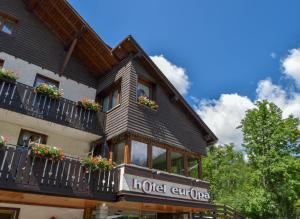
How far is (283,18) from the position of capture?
13.0m

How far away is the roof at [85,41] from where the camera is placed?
13742 mm

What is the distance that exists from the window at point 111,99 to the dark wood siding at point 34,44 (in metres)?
1.34

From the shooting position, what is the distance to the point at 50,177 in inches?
348

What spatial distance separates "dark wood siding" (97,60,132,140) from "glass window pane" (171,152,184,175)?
138 inches

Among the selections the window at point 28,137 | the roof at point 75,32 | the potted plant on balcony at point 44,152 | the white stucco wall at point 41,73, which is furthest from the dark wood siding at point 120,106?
the potted plant on balcony at point 44,152

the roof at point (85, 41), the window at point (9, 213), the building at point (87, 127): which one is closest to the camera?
the building at point (87, 127)

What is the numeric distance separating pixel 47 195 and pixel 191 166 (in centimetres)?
857

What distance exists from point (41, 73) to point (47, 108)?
8.91 ft

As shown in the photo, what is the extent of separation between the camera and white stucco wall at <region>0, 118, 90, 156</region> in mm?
11164

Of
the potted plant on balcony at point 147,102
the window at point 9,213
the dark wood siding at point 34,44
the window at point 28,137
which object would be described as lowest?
the window at point 9,213

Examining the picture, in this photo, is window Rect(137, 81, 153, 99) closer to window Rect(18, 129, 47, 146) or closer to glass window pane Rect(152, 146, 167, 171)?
glass window pane Rect(152, 146, 167, 171)

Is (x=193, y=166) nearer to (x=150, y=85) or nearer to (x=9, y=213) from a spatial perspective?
(x=150, y=85)

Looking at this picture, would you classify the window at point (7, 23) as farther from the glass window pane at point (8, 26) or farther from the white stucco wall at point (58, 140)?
the white stucco wall at point (58, 140)

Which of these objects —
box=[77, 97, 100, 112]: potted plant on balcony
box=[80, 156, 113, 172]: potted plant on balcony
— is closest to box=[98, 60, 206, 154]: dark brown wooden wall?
box=[77, 97, 100, 112]: potted plant on balcony
